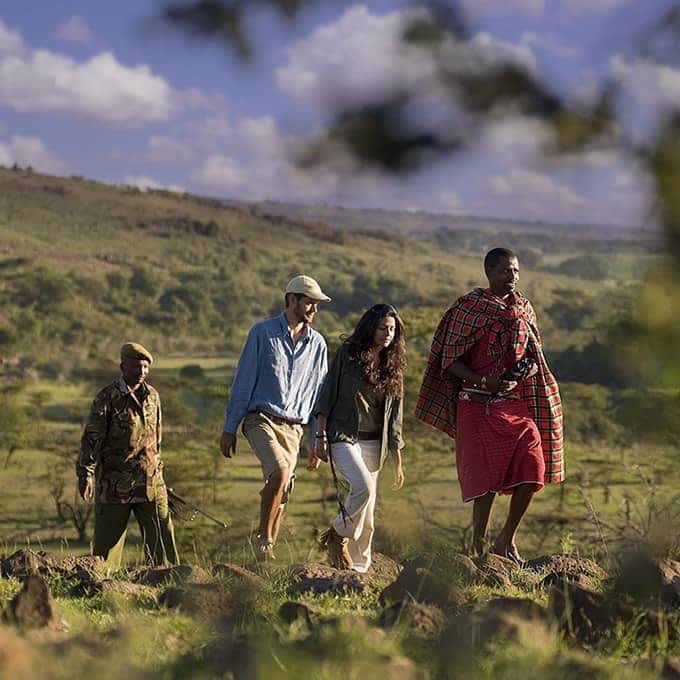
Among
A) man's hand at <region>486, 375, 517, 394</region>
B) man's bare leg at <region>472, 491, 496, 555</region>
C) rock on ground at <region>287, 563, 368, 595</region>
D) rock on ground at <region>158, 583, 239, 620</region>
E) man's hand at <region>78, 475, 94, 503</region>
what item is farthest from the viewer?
man's hand at <region>78, 475, 94, 503</region>

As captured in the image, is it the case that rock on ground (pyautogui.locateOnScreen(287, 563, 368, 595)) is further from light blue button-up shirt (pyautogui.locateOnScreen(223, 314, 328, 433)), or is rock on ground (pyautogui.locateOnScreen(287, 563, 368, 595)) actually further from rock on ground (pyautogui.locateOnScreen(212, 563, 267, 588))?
light blue button-up shirt (pyautogui.locateOnScreen(223, 314, 328, 433))

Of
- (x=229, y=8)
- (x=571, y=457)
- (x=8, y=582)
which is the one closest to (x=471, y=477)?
(x=8, y=582)

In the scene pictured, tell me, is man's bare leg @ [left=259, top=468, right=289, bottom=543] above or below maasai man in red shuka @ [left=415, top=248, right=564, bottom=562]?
below

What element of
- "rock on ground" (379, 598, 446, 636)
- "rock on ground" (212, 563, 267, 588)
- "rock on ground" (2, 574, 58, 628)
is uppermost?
"rock on ground" (379, 598, 446, 636)

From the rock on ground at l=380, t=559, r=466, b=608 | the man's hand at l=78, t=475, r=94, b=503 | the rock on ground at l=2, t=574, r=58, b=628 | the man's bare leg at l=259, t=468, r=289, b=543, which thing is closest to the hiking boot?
the man's bare leg at l=259, t=468, r=289, b=543

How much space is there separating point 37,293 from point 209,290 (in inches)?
577

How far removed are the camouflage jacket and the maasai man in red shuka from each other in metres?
1.60

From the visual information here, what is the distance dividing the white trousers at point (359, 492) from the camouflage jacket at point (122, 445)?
1061 millimetres

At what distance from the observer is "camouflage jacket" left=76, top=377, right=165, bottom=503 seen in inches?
230

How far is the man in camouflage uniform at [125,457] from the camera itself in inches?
230

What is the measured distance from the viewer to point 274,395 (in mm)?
5574

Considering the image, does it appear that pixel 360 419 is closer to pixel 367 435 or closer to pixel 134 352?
pixel 367 435

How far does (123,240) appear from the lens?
9438 centimetres

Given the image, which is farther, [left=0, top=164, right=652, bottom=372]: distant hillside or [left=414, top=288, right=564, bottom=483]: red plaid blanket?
[left=0, top=164, right=652, bottom=372]: distant hillside
